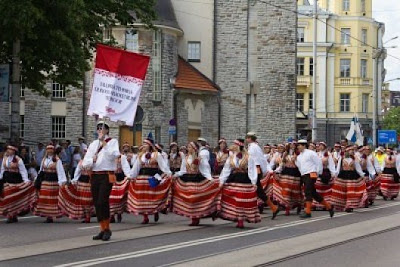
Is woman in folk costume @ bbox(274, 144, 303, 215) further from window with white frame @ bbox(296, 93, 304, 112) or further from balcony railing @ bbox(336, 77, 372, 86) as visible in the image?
balcony railing @ bbox(336, 77, 372, 86)

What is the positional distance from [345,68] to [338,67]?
2.71ft

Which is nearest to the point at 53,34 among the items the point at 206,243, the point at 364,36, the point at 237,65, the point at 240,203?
the point at 240,203

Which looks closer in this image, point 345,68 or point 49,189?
point 49,189

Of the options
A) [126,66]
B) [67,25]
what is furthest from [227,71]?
[126,66]

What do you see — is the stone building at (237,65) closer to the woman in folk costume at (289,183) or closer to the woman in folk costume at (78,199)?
the woman in folk costume at (289,183)

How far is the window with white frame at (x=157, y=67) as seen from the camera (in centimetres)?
5019

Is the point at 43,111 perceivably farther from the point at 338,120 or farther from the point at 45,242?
the point at 338,120

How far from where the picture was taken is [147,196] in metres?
19.3

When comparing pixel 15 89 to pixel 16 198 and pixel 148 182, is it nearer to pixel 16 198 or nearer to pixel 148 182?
pixel 16 198

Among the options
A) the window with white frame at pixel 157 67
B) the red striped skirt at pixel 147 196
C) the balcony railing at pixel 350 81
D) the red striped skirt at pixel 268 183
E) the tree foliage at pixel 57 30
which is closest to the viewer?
the red striped skirt at pixel 147 196

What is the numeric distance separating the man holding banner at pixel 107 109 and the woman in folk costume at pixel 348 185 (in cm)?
994

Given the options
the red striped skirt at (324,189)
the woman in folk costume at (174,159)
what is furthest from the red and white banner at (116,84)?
the red striped skirt at (324,189)

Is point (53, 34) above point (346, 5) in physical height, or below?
below

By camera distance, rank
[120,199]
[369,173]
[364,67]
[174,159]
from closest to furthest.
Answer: [120,199] → [174,159] → [369,173] → [364,67]
